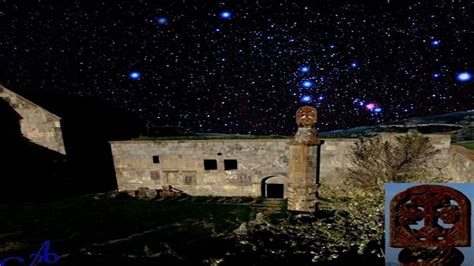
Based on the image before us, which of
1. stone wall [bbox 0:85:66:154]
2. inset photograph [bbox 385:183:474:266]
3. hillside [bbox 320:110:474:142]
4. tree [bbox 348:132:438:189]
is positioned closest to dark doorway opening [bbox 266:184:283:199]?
hillside [bbox 320:110:474:142]

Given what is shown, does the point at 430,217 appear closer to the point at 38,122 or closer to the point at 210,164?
the point at 210,164

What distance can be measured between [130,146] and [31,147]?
289 inches

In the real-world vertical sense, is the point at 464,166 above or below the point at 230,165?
above

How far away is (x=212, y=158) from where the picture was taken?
17.9m

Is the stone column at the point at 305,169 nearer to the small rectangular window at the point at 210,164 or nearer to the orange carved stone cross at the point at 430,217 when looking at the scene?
the orange carved stone cross at the point at 430,217

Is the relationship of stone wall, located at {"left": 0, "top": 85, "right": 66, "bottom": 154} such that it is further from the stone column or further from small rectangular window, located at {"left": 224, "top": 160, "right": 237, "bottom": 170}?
the stone column

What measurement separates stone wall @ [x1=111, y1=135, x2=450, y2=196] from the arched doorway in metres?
0.30

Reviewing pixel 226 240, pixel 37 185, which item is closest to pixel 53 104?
pixel 37 185

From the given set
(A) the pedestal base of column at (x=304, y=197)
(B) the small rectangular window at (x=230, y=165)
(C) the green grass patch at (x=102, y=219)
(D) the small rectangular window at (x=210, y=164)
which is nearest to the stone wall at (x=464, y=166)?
(A) the pedestal base of column at (x=304, y=197)

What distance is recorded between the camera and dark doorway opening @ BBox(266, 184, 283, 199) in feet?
59.9

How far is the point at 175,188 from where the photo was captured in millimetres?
18578

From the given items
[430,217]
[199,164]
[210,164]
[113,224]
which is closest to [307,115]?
[430,217]

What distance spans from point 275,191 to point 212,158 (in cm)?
498

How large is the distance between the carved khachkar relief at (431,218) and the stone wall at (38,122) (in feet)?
69.0
